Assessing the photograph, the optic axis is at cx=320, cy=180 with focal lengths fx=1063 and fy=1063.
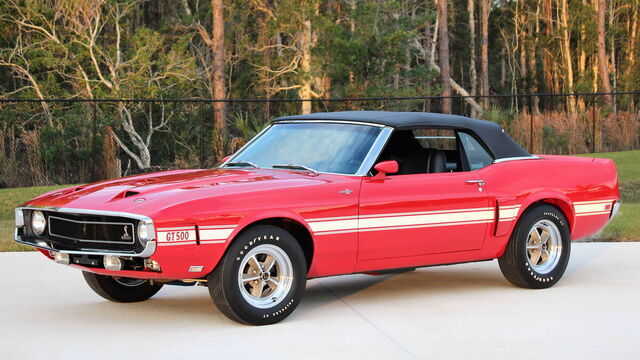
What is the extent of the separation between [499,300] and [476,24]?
74212mm

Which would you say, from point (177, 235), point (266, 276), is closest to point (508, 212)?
point (266, 276)

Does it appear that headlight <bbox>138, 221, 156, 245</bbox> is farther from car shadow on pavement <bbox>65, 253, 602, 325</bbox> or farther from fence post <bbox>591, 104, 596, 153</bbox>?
fence post <bbox>591, 104, 596, 153</bbox>

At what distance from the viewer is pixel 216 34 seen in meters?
33.3

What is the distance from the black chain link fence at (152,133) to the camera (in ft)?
82.0

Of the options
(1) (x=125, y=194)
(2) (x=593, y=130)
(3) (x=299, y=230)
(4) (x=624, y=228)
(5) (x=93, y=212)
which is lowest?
(4) (x=624, y=228)

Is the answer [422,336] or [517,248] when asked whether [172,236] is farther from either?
[517,248]

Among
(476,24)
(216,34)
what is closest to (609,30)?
(476,24)

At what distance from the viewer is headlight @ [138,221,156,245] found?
7.38 metres

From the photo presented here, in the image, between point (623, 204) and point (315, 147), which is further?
point (623, 204)

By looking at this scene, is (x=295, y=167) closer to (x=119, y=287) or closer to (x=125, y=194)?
(x=125, y=194)

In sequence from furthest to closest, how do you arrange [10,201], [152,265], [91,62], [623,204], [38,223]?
[91,62], [10,201], [623,204], [38,223], [152,265]

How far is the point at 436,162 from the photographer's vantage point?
922 centimetres

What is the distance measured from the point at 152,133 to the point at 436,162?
21.2m

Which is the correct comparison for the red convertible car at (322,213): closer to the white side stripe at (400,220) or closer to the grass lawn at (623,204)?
the white side stripe at (400,220)
